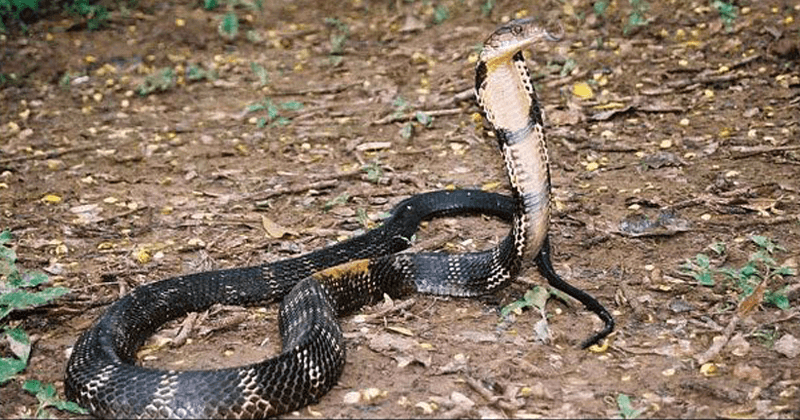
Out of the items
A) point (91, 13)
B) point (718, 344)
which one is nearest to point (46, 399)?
point (718, 344)

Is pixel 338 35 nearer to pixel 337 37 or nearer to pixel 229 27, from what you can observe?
pixel 337 37

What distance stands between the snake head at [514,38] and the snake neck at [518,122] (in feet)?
0.24

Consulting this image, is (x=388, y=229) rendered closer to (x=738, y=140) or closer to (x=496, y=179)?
(x=496, y=179)

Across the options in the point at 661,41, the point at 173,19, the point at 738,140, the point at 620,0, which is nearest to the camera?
the point at 738,140

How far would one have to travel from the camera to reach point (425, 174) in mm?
8625

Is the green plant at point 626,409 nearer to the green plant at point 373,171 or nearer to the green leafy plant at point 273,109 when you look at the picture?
the green plant at point 373,171

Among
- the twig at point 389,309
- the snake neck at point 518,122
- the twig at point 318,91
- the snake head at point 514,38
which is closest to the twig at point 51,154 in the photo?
the twig at point 318,91

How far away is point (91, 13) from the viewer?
40.5ft

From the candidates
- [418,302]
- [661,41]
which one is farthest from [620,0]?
[418,302]

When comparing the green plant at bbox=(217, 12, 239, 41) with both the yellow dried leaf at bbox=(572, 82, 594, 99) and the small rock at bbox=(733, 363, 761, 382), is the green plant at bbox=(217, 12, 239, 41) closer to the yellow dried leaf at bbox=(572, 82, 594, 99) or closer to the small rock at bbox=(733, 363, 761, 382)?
the yellow dried leaf at bbox=(572, 82, 594, 99)

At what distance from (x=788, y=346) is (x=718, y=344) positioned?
0.37 metres

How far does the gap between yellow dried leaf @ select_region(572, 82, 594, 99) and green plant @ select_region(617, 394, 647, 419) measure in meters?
4.83

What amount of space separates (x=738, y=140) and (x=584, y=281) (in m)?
2.52

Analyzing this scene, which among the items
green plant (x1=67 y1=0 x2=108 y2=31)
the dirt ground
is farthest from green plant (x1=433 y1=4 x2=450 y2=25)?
green plant (x1=67 y1=0 x2=108 y2=31)
